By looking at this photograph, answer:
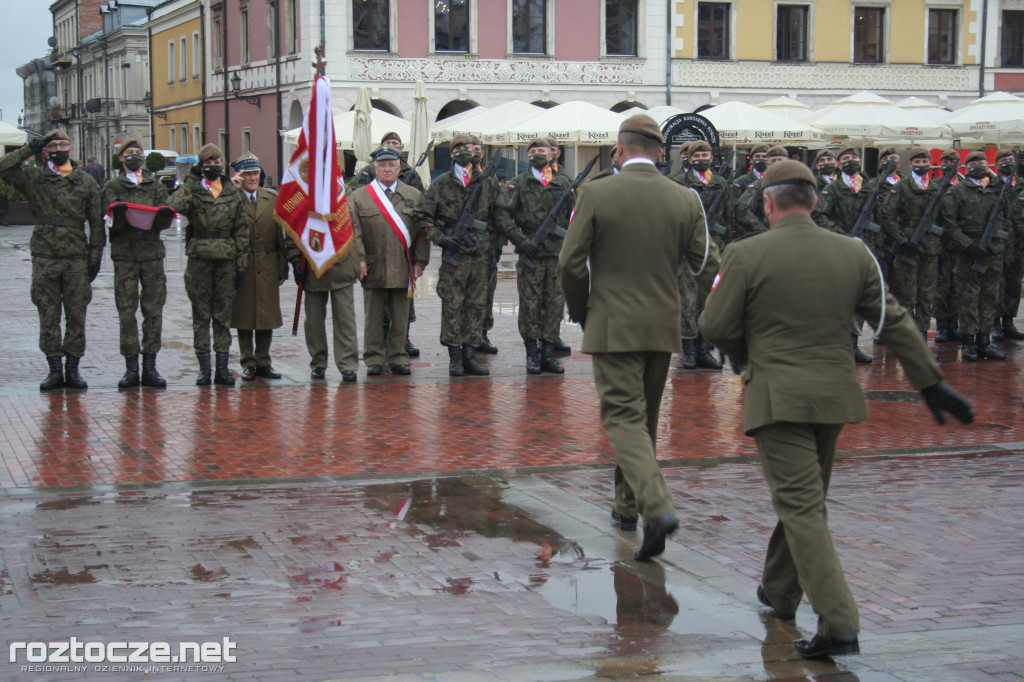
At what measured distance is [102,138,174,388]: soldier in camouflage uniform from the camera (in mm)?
10328

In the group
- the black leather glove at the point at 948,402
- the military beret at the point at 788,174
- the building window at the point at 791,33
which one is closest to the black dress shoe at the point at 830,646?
the black leather glove at the point at 948,402

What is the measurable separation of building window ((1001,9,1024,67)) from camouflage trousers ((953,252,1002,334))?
32.2 metres

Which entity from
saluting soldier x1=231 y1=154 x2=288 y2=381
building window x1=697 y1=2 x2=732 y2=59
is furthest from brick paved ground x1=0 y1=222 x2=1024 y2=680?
building window x1=697 y1=2 x2=732 y2=59

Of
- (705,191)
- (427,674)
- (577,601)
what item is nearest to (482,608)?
(577,601)

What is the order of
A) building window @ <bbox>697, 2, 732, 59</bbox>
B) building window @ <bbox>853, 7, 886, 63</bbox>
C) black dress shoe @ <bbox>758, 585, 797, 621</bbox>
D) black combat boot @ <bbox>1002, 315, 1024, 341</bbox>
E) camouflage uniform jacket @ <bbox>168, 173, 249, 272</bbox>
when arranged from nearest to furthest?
black dress shoe @ <bbox>758, 585, 797, 621</bbox>
camouflage uniform jacket @ <bbox>168, 173, 249, 272</bbox>
black combat boot @ <bbox>1002, 315, 1024, 341</bbox>
building window @ <bbox>697, 2, 732, 59</bbox>
building window @ <bbox>853, 7, 886, 63</bbox>

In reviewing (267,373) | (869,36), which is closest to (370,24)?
(869,36)

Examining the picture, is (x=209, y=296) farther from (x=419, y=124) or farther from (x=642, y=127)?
(x=419, y=124)

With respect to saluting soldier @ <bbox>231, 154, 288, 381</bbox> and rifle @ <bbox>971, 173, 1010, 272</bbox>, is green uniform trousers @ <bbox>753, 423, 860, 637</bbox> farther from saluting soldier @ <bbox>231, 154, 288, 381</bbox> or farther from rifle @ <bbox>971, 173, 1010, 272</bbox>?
rifle @ <bbox>971, 173, 1010, 272</bbox>

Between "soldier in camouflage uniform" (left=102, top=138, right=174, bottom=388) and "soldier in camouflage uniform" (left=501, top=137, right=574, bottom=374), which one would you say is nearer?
"soldier in camouflage uniform" (left=102, top=138, right=174, bottom=388)

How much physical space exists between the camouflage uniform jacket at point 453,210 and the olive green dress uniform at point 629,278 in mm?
5344

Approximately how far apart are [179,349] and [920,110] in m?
21.8

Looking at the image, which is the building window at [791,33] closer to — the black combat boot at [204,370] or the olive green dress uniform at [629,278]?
the black combat boot at [204,370]

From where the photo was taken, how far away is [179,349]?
13078 millimetres

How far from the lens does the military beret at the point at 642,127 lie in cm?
598
